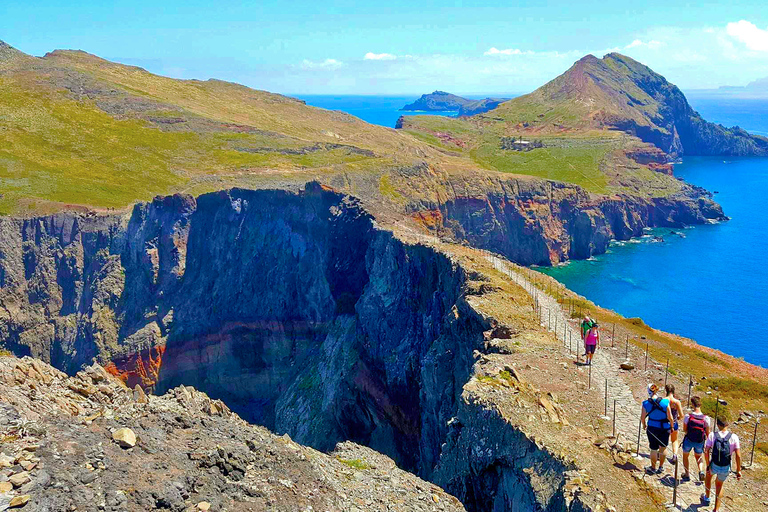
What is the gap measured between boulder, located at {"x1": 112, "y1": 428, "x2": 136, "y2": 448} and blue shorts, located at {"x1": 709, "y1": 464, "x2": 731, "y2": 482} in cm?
1768

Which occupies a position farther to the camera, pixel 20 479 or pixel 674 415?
pixel 674 415

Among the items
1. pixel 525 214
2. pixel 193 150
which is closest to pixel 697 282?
pixel 525 214

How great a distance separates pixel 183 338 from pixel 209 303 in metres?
5.64

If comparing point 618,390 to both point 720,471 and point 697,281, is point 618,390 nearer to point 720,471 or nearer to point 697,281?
point 720,471

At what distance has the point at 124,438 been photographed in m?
18.6

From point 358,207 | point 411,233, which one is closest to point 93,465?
A: point 411,233

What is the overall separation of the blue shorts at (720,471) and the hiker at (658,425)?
202 cm

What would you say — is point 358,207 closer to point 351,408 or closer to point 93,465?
point 351,408

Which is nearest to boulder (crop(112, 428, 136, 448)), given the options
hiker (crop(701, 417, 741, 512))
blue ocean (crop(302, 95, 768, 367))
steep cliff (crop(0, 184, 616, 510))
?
hiker (crop(701, 417, 741, 512))

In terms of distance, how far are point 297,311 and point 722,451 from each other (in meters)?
63.2

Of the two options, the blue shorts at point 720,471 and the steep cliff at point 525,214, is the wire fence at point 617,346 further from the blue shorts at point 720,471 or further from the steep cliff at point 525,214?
the steep cliff at point 525,214

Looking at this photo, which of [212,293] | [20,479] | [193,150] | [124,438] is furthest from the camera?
[193,150]

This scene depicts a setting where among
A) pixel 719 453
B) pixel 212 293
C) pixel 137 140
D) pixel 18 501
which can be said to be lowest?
pixel 212 293

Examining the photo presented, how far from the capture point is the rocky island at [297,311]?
793 inches
